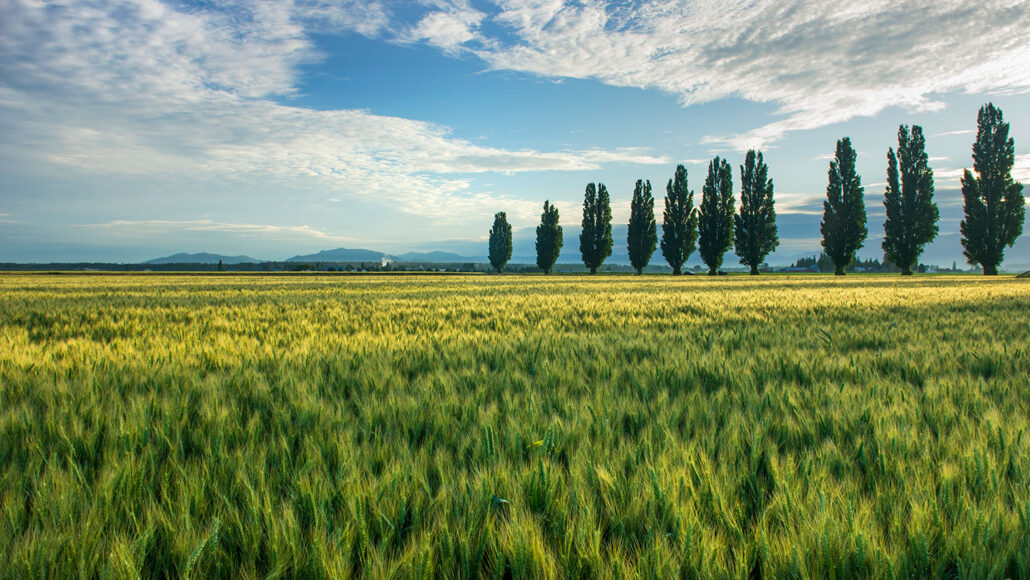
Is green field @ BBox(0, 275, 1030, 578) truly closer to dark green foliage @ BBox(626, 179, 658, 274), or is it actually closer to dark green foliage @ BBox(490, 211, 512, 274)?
dark green foliage @ BBox(626, 179, 658, 274)

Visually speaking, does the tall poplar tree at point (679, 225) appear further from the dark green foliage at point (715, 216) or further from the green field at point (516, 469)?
the green field at point (516, 469)

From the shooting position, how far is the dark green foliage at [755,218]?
201 ft

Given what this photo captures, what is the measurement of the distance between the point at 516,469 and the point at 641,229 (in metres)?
71.6

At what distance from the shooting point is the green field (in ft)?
3.97

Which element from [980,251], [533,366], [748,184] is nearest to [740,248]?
[748,184]

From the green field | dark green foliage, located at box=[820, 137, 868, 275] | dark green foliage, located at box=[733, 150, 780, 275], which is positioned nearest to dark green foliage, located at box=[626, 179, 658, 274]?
dark green foliage, located at box=[733, 150, 780, 275]

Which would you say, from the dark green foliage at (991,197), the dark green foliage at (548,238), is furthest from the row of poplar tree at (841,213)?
the dark green foliage at (548,238)

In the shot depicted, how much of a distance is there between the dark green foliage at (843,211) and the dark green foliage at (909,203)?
2.94 m

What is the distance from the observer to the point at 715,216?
63406 millimetres

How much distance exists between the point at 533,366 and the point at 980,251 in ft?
234

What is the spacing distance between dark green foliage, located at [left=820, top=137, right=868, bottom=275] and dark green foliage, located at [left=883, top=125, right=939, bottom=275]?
294 centimetres

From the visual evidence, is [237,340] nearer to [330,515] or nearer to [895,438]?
[330,515]

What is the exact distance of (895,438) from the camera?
6.49ft

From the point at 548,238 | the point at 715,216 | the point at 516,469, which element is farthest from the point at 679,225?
the point at 516,469
